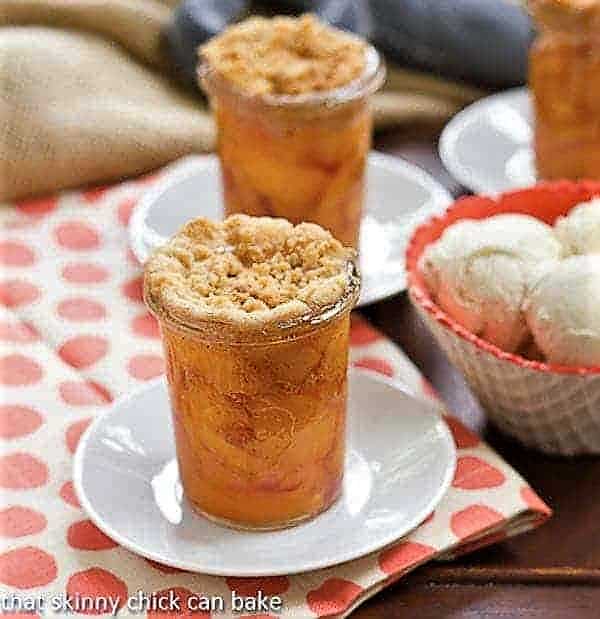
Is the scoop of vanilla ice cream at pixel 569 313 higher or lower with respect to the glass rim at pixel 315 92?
lower

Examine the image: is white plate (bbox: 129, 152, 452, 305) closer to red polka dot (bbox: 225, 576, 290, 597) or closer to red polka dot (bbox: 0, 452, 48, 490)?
red polka dot (bbox: 0, 452, 48, 490)

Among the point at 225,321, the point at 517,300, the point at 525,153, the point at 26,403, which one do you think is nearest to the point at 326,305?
the point at 225,321

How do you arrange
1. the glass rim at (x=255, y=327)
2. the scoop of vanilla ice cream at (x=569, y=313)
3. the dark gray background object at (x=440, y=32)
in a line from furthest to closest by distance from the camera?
the dark gray background object at (x=440, y=32) → the scoop of vanilla ice cream at (x=569, y=313) → the glass rim at (x=255, y=327)

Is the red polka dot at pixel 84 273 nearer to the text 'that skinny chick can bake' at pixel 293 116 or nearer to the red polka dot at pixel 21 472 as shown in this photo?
the text 'that skinny chick can bake' at pixel 293 116

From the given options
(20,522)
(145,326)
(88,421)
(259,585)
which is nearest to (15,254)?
(145,326)

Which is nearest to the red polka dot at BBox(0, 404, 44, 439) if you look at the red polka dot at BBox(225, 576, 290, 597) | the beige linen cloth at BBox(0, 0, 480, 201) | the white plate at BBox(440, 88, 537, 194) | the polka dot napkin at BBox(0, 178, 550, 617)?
the polka dot napkin at BBox(0, 178, 550, 617)

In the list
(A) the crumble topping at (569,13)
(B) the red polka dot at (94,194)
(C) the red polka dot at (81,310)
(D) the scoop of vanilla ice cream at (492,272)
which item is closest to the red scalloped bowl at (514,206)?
(D) the scoop of vanilla ice cream at (492,272)
